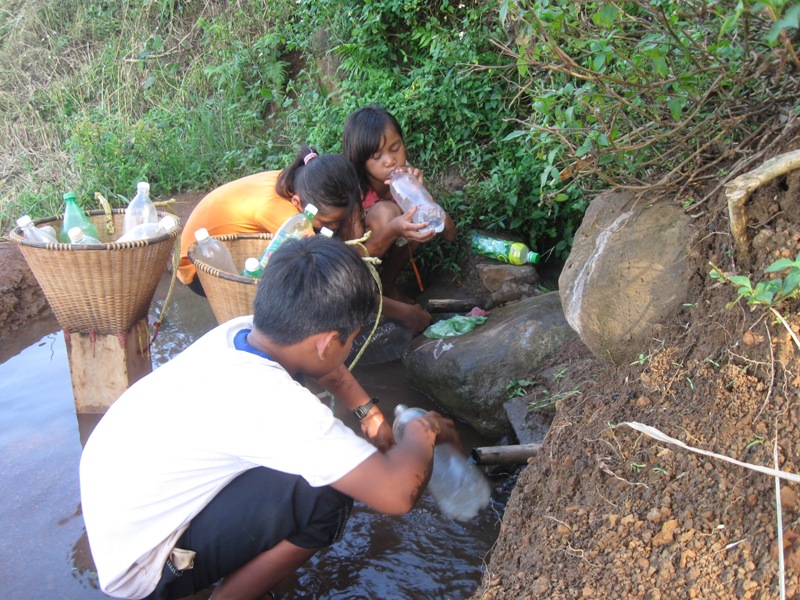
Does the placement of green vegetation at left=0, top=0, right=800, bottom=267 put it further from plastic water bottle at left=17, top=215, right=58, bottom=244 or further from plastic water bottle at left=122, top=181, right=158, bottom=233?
plastic water bottle at left=17, top=215, right=58, bottom=244

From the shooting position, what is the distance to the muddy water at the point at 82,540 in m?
2.59

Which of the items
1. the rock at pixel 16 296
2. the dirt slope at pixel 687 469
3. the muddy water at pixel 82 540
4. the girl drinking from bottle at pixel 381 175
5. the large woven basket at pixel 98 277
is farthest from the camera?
the rock at pixel 16 296

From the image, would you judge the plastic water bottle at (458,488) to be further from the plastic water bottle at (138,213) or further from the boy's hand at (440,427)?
the plastic water bottle at (138,213)

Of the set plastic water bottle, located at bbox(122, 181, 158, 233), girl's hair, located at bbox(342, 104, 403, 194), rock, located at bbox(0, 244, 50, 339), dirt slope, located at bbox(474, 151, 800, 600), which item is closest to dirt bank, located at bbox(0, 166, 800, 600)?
dirt slope, located at bbox(474, 151, 800, 600)

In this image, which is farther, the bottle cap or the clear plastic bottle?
the clear plastic bottle

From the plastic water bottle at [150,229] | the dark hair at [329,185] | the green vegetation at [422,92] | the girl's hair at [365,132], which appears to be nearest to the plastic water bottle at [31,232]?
the plastic water bottle at [150,229]

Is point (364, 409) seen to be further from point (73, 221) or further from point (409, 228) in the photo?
point (73, 221)

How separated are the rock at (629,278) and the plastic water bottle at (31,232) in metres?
2.32

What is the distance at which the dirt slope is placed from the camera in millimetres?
1712

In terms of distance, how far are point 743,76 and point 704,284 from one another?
2.07ft

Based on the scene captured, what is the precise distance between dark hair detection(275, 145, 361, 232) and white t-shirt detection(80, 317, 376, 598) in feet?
5.01

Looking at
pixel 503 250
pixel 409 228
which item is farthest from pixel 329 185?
pixel 503 250

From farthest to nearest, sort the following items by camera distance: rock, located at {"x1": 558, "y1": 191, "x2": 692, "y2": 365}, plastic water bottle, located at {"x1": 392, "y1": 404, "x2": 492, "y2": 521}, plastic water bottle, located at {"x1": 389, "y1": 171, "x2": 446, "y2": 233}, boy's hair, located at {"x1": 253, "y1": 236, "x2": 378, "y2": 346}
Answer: plastic water bottle, located at {"x1": 389, "y1": 171, "x2": 446, "y2": 233} → plastic water bottle, located at {"x1": 392, "y1": 404, "x2": 492, "y2": 521} → rock, located at {"x1": 558, "y1": 191, "x2": 692, "y2": 365} → boy's hair, located at {"x1": 253, "y1": 236, "x2": 378, "y2": 346}

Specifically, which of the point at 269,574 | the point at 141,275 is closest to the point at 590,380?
the point at 269,574
